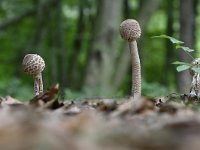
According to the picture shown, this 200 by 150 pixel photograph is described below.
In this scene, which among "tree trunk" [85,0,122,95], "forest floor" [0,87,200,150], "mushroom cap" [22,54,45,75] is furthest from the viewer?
"tree trunk" [85,0,122,95]

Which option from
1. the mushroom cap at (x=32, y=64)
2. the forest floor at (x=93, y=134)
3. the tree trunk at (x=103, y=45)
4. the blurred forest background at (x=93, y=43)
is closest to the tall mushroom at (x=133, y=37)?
the mushroom cap at (x=32, y=64)

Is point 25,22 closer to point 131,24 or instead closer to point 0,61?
point 0,61

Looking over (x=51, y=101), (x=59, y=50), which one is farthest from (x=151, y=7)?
(x=51, y=101)

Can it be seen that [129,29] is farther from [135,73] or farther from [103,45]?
[103,45]

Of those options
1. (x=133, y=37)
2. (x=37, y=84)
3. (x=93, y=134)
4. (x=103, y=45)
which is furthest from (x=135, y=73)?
(x=103, y=45)

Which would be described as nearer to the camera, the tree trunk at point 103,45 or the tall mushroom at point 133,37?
the tall mushroom at point 133,37

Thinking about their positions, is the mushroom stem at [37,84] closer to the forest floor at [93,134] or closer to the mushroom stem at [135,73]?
the mushroom stem at [135,73]

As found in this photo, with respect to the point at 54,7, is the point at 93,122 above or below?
below

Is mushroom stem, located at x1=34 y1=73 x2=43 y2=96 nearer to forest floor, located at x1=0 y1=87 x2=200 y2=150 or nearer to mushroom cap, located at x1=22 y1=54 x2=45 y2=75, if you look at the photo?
mushroom cap, located at x1=22 y1=54 x2=45 y2=75

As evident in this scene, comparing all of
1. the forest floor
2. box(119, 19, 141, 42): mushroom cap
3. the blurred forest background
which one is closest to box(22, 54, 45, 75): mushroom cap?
box(119, 19, 141, 42): mushroom cap
